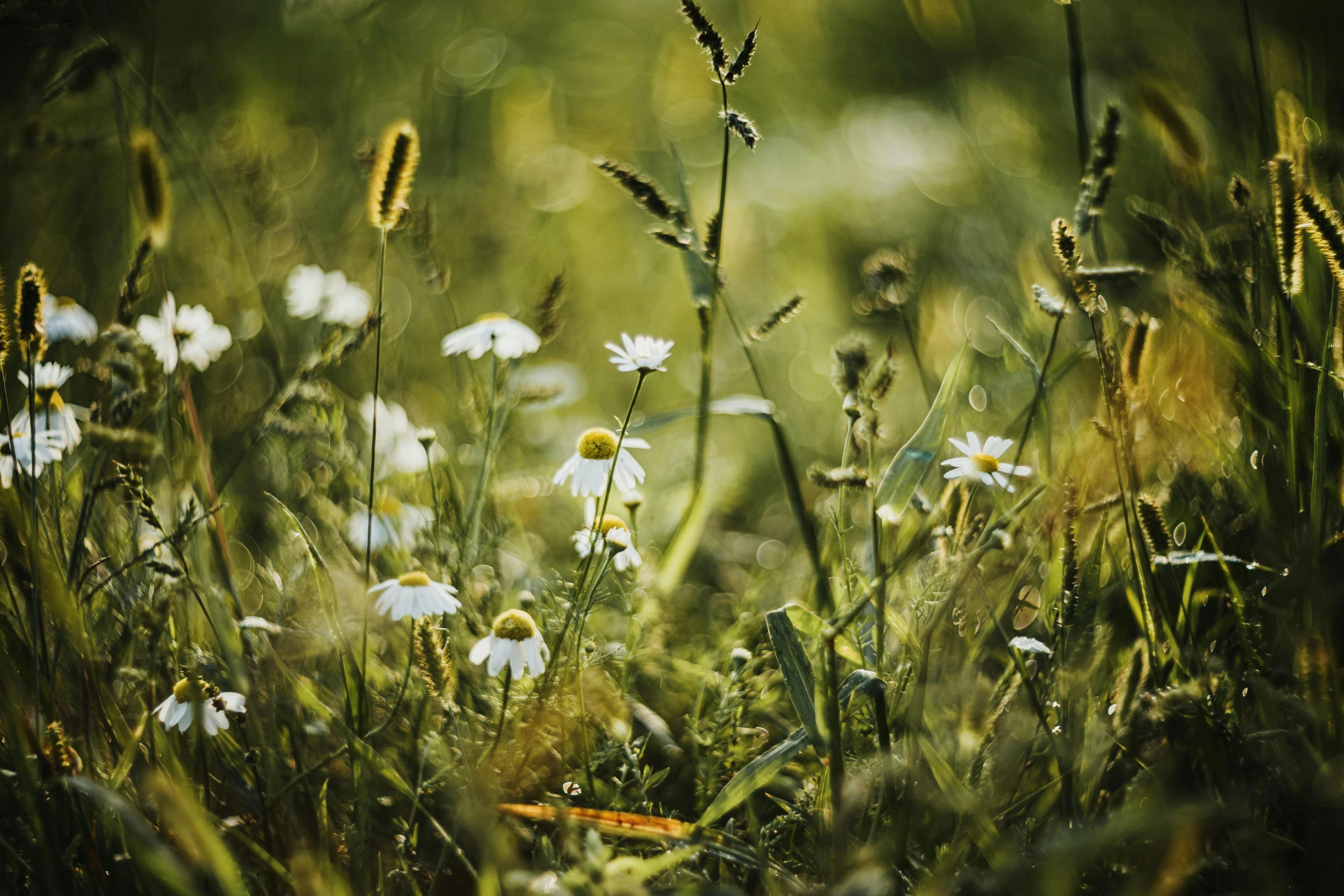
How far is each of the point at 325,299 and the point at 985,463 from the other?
4.81 feet

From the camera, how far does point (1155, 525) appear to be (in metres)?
0.93

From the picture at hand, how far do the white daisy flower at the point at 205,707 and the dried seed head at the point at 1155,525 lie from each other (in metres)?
1.11

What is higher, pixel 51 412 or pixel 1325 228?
pixel 1325 228

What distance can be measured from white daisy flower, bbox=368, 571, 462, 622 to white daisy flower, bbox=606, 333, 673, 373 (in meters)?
0.41

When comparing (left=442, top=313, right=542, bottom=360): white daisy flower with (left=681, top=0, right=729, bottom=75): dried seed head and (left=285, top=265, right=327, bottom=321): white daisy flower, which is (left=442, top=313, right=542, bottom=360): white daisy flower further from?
(left=681, top=0, right=729, bottom=75): dried seed head

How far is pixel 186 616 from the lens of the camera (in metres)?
1.14

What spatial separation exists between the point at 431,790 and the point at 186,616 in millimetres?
432

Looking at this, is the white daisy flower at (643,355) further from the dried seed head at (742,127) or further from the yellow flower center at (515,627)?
the yellow flower center at (515,627)

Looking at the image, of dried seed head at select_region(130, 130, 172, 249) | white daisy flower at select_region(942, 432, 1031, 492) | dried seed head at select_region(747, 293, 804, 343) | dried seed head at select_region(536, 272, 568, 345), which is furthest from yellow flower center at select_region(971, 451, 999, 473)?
dried seed head at select_region(130, 130, 172, 249)

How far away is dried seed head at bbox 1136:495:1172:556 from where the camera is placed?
91 centimetres

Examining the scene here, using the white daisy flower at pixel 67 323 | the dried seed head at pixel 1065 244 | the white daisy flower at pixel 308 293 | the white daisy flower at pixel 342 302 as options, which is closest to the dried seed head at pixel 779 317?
the dried seed head at pixel 1065 244

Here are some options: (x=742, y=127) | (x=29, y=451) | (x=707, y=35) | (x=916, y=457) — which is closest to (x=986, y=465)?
(x=916, y=457)

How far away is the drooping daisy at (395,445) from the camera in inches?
63.7

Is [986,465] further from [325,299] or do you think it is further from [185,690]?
[325,299]
